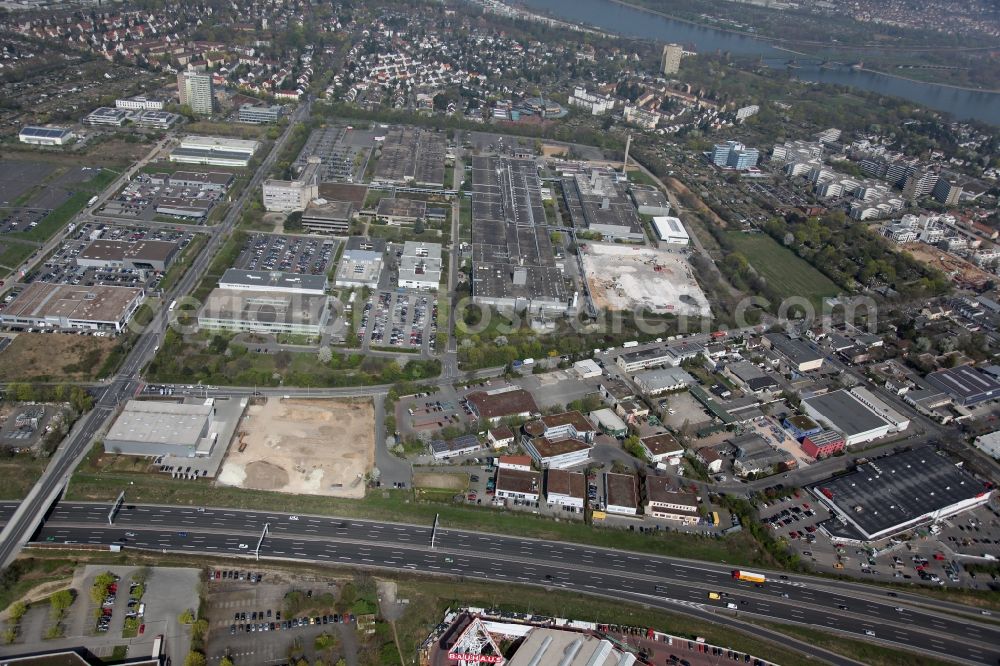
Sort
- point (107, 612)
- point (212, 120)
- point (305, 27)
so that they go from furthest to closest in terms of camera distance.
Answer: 1. point (305, 27)
2. point (212, 120)
3. point (107, 612)

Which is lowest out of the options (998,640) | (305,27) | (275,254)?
(998,640)

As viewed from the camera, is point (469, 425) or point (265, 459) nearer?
point (265, 459)

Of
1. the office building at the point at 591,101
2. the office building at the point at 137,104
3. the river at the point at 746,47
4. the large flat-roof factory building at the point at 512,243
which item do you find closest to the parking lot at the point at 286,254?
the large flat-roof factory building at the point at 512,243

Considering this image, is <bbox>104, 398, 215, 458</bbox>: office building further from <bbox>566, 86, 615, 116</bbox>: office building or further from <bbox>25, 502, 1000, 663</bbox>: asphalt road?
<bbox>566, 86, 615, 116</bbox>: office building

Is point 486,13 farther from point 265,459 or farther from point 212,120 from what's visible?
point 265,459

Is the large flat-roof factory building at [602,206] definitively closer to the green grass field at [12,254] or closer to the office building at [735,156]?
the office building at [735,156]

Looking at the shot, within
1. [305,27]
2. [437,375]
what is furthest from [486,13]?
[437,375]

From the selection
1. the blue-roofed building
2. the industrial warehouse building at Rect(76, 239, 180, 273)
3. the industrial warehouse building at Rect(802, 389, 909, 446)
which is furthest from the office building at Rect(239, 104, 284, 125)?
the industrial warehouse building at Rect(802, 389, 909, 446)

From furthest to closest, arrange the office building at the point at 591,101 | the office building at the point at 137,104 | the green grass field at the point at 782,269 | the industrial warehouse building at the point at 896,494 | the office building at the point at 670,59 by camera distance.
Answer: the office building at the point at 670,59 < the office building at the point at 591,101 < the office building at the point at 137,104 < the green grass field at the point at 782,269 < the industrial warehouse building at the point at 896,494

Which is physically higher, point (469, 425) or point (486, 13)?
point (486, 13)
